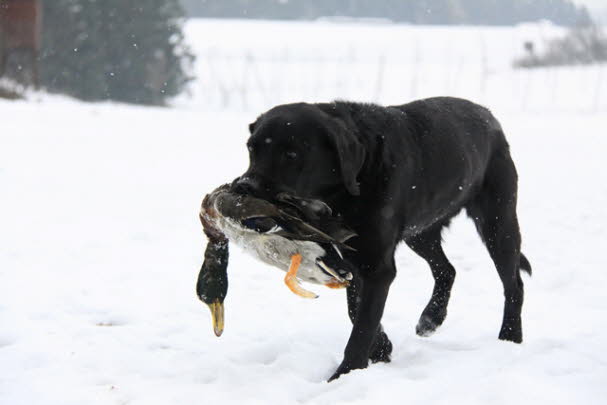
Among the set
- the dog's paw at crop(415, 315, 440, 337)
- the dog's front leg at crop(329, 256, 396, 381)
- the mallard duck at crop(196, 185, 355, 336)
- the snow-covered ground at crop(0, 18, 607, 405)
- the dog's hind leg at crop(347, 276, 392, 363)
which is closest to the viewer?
the mallard duck at crop(196, 185, 355, 336)

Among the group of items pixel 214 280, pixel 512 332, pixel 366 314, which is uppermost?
pixel 214 280

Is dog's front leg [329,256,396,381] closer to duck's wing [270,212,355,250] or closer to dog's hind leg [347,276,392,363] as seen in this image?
dog's hind leg [347,276,392,363]

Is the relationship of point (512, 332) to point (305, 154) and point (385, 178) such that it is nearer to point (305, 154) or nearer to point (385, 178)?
point (385, 178)

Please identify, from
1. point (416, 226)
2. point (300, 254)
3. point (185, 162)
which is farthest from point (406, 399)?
point (185, 162)

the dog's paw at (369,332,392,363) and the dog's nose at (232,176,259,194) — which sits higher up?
the dog's nose at (232,176,259,194)

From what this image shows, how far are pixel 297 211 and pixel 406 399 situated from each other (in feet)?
2.74

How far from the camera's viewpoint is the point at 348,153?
2.88 metres

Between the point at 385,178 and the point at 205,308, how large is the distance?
170 centimetres

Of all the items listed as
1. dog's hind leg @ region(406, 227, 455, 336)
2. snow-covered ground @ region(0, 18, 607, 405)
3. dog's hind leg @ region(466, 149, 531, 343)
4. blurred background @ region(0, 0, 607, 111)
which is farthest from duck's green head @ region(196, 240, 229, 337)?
blurred background @ region(0, 0, 607, 111)

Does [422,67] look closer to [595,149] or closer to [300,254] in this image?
[595,149]

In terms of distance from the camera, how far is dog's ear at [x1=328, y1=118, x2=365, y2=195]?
2859 millimetres

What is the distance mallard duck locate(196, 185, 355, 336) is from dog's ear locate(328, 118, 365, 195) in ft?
0.53

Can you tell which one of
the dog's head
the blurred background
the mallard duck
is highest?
the dog's head

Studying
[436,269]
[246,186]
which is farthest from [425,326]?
[246,186]
